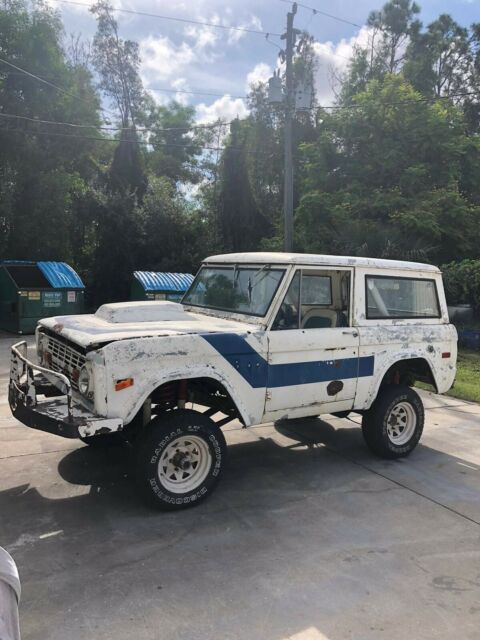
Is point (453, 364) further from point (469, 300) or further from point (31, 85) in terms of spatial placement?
point (31, 85)

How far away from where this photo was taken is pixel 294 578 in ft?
10.4

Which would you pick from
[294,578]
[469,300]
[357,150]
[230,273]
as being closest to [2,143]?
[357,150]

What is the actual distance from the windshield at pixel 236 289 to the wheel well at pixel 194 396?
771mm

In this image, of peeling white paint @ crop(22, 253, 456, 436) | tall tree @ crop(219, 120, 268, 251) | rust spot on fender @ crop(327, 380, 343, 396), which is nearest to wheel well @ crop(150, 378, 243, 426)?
peeling white paint @ crop(22, 253, 456, 436)

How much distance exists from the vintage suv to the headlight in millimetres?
15

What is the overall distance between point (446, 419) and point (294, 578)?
15.1ft

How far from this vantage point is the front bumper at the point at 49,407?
3.50 meters

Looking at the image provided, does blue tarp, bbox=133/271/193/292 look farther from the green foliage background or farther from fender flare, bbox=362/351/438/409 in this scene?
fender flare, bbox=362/351/438/409

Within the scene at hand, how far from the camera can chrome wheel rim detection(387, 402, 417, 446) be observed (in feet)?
17.5

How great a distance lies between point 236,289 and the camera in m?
4.96

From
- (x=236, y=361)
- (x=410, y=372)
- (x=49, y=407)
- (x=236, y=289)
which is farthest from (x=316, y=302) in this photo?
(x=49, y=407)

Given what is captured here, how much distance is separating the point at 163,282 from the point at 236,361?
11.6 metres

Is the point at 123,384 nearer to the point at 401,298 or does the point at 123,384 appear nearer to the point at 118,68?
the point at 401,298

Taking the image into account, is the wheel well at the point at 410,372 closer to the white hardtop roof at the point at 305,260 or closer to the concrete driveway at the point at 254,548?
the concrete driveway at the point at 254,548
